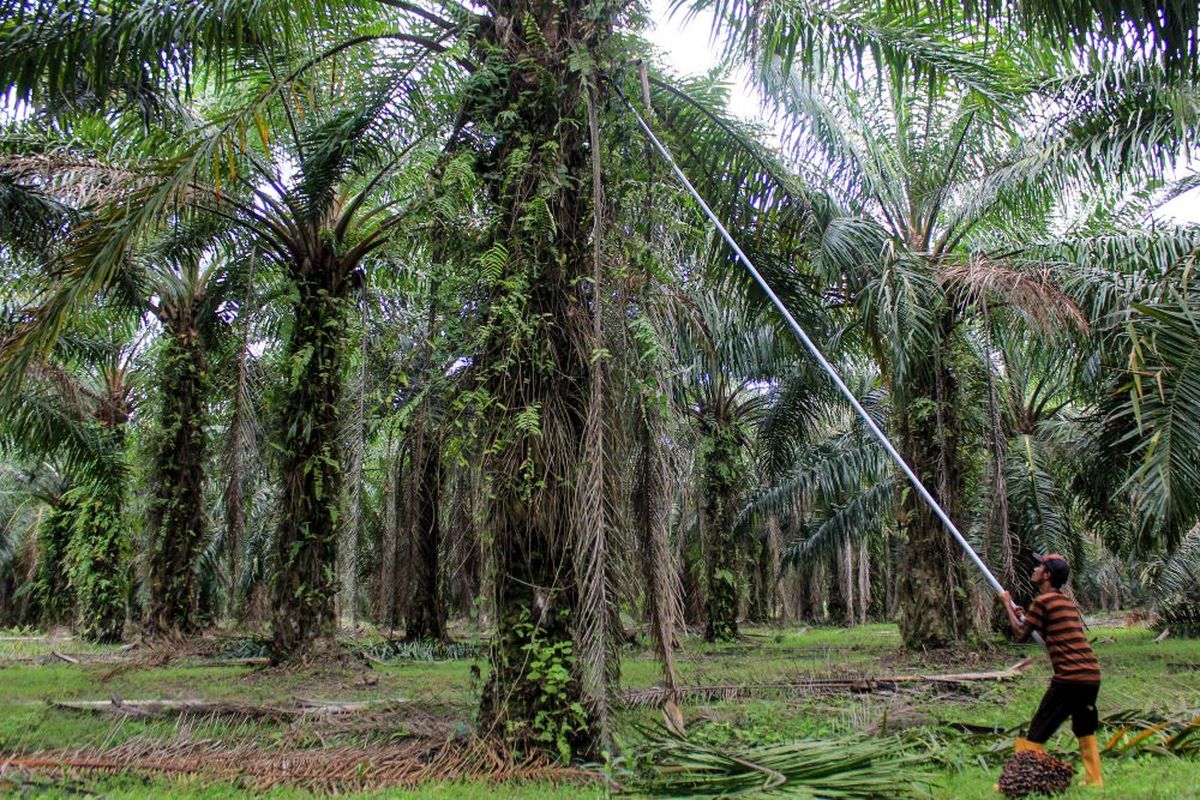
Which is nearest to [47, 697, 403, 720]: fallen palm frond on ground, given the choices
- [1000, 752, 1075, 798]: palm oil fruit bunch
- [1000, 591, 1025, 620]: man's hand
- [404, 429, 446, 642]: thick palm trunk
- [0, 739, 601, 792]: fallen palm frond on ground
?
[0, 739, 601, 792]: fallen palm frond on ground

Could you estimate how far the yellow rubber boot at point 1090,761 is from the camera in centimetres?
469

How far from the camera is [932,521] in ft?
36.9

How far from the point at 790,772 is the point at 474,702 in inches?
133

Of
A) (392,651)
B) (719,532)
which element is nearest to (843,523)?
(719,532)

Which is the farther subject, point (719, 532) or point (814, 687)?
point (719, 532)

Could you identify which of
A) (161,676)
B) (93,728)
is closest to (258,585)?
(161,676)

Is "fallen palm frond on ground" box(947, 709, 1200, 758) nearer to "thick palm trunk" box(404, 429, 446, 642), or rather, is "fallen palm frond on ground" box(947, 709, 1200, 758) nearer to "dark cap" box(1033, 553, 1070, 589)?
"dark cap" box(1033, 553, 1070, 589)

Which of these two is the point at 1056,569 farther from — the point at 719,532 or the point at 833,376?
the point at 719,532

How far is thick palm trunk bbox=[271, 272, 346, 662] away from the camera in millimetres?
10523

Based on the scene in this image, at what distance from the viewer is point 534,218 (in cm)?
581

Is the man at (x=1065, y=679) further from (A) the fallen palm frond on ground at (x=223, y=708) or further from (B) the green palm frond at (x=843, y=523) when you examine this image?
(B) the green palm frond at (x=843, y=523)

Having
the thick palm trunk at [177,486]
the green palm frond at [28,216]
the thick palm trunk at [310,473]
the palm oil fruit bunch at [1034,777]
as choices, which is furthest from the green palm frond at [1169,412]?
the thick palm trunk at [177,486]

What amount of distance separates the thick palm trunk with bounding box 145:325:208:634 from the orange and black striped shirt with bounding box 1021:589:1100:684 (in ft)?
42.1

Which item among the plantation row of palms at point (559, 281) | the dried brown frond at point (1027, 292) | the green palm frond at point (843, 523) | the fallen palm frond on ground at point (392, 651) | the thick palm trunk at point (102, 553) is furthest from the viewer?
the green palm frond at point (843, 523)
